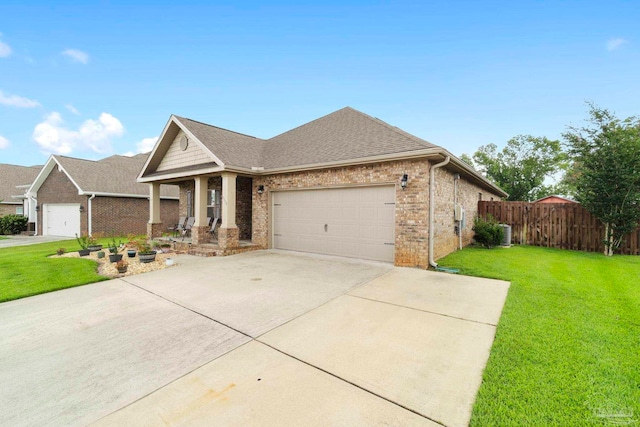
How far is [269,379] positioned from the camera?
8.38ft

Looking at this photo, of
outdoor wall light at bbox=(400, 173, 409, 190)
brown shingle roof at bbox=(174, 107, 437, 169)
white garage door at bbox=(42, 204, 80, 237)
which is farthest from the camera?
white garage door at bbox=(42, 204, 80, 237)

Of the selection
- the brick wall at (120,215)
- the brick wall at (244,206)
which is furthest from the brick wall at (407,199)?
the brick wall at (120,215)

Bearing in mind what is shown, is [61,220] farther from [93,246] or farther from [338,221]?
[338,221]

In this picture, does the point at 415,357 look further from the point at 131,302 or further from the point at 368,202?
the point at 368,202

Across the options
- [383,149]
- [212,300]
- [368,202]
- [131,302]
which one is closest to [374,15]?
[383,149]

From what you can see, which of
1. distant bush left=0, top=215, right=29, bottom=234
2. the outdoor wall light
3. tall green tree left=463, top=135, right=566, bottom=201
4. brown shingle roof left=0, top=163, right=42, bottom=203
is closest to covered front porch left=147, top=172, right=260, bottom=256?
the outdoor wall light

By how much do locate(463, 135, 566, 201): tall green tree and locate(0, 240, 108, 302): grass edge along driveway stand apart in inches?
1234

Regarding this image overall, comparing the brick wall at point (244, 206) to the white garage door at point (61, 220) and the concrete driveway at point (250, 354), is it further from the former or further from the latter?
the white garage door at point (61, 220)

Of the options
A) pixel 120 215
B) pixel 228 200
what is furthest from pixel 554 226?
pixel 120 215

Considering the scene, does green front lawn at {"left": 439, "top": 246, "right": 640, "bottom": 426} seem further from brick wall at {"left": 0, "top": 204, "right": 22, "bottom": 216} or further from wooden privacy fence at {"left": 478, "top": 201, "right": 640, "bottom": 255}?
brick wall at {"left": 0, "top": 204, "right": 22, "bottom": 216}

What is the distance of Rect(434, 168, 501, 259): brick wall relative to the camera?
7727mm

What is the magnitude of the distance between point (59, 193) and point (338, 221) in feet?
66.7

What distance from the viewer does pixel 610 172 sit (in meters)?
8.97

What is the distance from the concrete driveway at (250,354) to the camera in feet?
7.16
